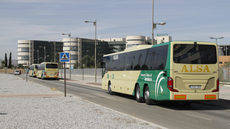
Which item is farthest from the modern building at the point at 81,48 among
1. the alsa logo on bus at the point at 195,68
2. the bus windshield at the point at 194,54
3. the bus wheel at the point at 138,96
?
the alsa logo on bus at the point at 195,68

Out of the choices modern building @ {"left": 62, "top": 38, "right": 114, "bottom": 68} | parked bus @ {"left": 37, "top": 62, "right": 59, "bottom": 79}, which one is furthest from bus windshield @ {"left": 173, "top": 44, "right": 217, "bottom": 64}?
modern building @ {"left": 62, "top": 38, "right": 114, "bottom": 68}

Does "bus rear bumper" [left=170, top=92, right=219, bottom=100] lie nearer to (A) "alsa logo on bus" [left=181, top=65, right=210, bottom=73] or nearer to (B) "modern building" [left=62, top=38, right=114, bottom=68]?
(A) "alsa logo on bus" [left=181, top=65, right=210, bottom=73]

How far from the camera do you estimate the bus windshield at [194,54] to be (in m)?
14.3

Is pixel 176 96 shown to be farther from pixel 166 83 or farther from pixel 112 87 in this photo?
pixel 112 87

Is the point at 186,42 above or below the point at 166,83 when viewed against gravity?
above

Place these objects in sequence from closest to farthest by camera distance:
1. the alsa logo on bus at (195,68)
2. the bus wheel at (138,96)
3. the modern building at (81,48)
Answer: the alsa logo on bus at (195,68) → the bus wheel at (138,96) → the modern building at (81,48)

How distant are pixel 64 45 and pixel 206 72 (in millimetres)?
184392

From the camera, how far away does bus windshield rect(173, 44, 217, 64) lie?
14344mm

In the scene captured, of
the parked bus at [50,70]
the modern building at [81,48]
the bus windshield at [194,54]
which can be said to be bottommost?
the parked bus at [50,70]

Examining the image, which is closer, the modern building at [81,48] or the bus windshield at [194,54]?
the bus windshield at [194,54]

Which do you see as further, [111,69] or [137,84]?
[111,69]

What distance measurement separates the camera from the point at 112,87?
934 inches

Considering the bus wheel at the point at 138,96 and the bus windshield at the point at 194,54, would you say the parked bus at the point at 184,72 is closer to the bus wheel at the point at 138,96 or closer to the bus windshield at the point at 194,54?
the bus windshield at the point at 194,54

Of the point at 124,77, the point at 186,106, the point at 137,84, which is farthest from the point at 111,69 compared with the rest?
the point at 186,106
